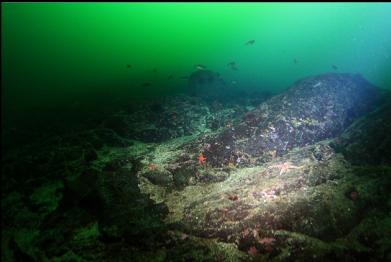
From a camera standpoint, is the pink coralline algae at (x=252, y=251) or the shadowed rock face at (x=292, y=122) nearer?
the pink coralline algae at (x=252, y=251)

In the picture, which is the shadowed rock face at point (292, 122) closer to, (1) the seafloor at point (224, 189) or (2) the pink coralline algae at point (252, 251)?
(1) the seafloor at point (224, 189)

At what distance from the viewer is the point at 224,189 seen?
8078 millimetres

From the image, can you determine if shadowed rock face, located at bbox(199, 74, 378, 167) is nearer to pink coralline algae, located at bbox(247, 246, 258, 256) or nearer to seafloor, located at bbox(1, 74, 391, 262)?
seafloor, located at bbox(1, 74, 391, 262)

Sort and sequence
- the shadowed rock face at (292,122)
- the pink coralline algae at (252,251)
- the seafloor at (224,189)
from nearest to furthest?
the pink coralline algae at (252,251)
the seafloor at (224,189)
the shadowed rock face at (292,122)

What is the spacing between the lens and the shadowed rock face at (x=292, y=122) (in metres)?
9.60

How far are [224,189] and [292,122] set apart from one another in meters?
3.69

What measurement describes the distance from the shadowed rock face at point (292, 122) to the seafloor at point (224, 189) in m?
0.04

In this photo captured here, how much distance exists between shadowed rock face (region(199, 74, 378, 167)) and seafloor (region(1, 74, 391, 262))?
0.12ft

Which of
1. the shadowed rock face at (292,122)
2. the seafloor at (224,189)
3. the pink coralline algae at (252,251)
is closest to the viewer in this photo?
the pink coralline algae at (252,251)

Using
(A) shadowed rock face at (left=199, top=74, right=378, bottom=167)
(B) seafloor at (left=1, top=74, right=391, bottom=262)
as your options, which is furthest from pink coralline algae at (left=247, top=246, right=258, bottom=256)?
(A) shadowed rock face at (left=199, top=74, right=378, bottom=167)

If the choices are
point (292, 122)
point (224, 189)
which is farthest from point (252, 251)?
point (292, 122)

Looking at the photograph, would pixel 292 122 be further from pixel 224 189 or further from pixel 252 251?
pixel 252 251

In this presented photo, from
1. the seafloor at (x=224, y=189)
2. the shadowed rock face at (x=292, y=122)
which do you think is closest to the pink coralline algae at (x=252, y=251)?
the seafloor at (x=224, y=189)

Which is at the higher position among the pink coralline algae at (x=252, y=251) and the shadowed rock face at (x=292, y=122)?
the shadowed rock face at (x=292, y=122)
